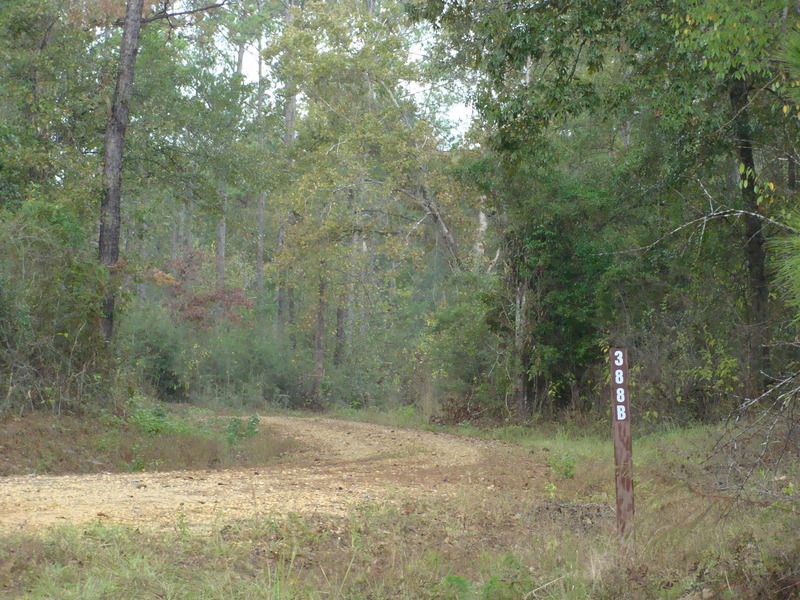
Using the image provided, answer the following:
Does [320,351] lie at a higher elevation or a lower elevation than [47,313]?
lower

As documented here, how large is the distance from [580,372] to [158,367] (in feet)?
45.0

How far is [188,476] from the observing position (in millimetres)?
10219

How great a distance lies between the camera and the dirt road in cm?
732

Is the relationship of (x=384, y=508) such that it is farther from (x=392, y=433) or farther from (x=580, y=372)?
(x=580, y=372)

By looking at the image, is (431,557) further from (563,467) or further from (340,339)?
(340,339)

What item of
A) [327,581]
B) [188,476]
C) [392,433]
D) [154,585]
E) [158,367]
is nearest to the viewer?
[154,585]

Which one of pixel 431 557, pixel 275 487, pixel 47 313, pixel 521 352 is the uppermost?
pixel 47 313

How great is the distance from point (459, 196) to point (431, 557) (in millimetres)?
18485

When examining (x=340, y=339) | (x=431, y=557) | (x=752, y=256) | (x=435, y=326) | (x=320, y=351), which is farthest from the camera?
(x=340, y=339)

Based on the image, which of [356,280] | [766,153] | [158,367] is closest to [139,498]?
[766,153]

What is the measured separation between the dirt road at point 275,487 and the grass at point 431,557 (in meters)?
0.52

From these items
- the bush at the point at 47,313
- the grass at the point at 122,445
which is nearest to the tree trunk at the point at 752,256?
the grass at the point at 122,445

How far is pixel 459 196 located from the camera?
80.3 feet

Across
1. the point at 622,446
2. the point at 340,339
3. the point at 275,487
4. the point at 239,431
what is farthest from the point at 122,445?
the point at 340,339
